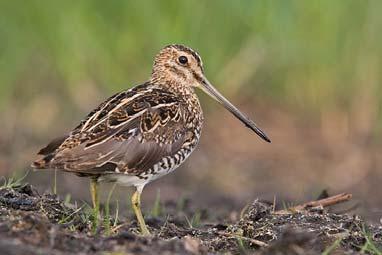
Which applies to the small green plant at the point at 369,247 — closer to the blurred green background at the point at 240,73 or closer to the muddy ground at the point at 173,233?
the muddy ground at the point at 173,233

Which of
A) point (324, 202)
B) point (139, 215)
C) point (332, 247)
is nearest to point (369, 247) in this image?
point (332, 247)

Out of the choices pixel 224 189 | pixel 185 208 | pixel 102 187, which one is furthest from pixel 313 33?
pixel 185 208

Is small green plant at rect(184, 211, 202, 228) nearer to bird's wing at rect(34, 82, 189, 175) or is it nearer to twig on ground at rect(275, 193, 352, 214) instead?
bird's wing at rect(34, 82, 189, 175)

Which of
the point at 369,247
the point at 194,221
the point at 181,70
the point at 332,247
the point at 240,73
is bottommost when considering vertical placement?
the point at 332,247

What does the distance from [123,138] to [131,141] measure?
6 cm

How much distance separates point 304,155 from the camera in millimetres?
11875

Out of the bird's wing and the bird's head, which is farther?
the bird's head

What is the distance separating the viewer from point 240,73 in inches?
482

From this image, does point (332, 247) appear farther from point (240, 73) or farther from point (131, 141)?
point (240, 73)

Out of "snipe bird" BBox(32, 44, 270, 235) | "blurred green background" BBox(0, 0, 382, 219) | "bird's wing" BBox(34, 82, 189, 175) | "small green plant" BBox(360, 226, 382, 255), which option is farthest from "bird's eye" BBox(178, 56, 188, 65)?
"blurred green background" BBox(0, 0, 382, 219)

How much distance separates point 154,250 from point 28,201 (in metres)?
1.49

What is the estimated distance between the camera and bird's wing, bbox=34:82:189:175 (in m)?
6.59

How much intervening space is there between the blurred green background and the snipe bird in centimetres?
384

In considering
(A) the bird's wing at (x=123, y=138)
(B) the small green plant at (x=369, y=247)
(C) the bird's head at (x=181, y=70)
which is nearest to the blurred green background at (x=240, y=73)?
(C) the bird's head at (x=181, y=70)
